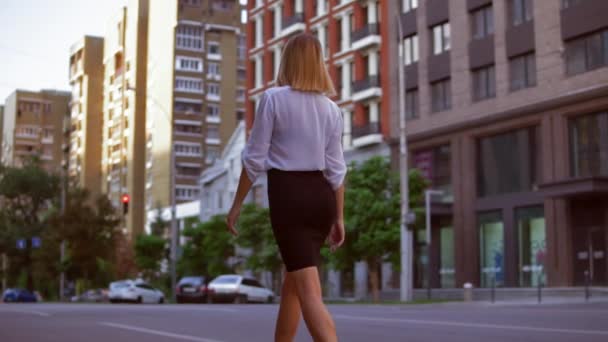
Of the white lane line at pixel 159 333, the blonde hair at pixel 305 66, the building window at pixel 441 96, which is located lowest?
the white lane line at pixel 159 333

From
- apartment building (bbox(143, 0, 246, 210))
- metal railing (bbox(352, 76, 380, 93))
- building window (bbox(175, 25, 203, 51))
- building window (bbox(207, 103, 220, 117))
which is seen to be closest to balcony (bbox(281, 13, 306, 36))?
metal railing (bbox(352, 76, 380, 93))

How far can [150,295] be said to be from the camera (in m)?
50.2

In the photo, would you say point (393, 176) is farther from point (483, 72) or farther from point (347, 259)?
point (483, 72)

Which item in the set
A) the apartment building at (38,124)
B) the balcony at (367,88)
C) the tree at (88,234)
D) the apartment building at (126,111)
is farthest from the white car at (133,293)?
the apartment building at (38,124)

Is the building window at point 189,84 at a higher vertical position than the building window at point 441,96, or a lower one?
higher

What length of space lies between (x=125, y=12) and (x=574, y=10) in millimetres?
81269

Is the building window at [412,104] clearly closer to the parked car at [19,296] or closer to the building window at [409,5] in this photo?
the building window at [409,5]

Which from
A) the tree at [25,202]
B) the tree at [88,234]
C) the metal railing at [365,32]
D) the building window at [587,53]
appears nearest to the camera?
the building window at [587,53]

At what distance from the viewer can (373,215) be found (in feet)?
125

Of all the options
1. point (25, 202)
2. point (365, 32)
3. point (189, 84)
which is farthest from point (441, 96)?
point (189, 84)

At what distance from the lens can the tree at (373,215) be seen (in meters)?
37.8

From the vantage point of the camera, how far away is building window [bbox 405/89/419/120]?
4694cm

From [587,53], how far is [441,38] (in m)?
10.0

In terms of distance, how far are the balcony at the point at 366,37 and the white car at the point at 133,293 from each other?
16881 millimetres
